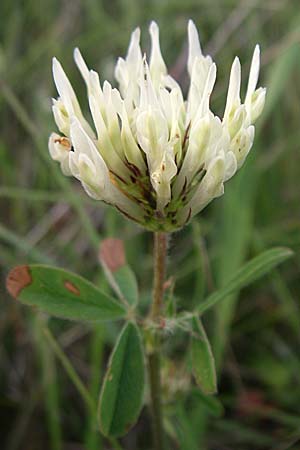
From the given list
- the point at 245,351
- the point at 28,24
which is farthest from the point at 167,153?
the point at 28,24

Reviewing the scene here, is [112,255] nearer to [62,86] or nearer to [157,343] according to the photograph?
[157,343]

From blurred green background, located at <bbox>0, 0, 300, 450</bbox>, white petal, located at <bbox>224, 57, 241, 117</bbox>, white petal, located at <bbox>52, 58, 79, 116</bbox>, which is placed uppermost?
white petal, located at <bbox>52, 58, 79, 116</bbox>

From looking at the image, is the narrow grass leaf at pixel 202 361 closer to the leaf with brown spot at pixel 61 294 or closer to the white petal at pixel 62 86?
the leaf with brown spot at pixel 61 294

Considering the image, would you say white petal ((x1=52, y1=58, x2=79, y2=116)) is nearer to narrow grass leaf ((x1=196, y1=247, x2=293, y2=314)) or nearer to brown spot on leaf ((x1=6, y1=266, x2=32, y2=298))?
brown spot on leaf ((x1=6, y1=266, x2=32, y2=298))

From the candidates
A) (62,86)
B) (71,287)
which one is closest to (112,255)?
(71,287)

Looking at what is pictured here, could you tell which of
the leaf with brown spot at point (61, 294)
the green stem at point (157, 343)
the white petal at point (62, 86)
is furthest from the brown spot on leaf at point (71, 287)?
the white petal at point (62, 86)

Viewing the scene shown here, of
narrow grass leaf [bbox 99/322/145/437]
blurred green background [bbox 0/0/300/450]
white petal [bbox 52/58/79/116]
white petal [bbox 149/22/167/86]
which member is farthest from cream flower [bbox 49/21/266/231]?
blurred green background [bbox 0/0/300/450]
